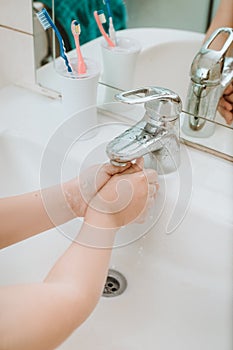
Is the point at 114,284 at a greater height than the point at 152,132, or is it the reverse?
the point at 152,132

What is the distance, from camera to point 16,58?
2.66 ft

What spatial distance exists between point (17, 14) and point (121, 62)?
7.7 inches

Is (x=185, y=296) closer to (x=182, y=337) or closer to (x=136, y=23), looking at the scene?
(x=182, y=337)

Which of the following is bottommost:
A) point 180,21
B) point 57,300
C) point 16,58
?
point 57,300

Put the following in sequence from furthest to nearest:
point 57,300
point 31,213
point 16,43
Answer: point 16,43
point 31,213
point 57,300

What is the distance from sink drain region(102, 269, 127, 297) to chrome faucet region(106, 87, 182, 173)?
190 mm

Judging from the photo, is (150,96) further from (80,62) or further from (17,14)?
(17,14)

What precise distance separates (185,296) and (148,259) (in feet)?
0.24

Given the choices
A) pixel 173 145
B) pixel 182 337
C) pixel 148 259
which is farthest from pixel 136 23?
pixel 182 337

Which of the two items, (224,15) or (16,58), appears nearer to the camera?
(224,15)

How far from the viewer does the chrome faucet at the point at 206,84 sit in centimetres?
63

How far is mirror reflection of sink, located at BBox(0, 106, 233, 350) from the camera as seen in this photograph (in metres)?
0.59

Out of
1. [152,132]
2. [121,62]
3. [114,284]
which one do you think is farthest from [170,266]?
[121,62]

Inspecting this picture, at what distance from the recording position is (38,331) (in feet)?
1.53
